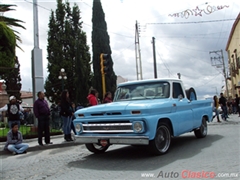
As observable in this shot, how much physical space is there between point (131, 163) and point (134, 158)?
527 millimetres

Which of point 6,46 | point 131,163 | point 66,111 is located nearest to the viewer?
point 131,163

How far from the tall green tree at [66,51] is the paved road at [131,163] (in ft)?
94.9

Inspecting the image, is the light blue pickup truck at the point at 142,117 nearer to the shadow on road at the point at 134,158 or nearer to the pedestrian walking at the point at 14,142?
the shadow on road at the point at 134,158

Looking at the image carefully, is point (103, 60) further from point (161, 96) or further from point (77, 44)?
point (77, 44)

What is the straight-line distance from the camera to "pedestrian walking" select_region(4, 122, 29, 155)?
8.17 m

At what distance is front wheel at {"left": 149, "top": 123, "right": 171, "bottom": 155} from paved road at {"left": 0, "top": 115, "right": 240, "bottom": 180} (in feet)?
0.54

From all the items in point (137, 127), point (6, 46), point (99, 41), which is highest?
point (99, 41)

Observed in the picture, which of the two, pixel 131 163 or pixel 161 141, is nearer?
pixel 131 163

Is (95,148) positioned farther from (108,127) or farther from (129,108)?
(129,108)

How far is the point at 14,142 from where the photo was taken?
827 cm

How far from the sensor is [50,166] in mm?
6258

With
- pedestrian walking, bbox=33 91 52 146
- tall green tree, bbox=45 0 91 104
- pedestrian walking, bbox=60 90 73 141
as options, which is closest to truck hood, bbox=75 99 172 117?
pedestrian walking, bbox=33 91 52 146

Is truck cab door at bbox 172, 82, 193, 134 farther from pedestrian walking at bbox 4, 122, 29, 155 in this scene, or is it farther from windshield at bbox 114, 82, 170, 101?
pedestrian walking at bbox 4, 122, 29, 155

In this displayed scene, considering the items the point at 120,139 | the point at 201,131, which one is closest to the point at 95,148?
the point at 120,139
